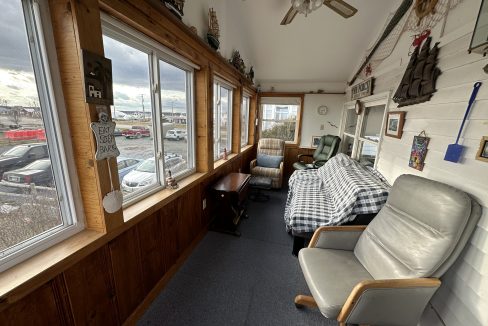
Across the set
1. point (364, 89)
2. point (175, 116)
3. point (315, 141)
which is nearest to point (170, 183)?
point (175, 116)

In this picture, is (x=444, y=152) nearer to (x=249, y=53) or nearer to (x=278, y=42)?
(x=278, y=42)

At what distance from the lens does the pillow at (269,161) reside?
4094 mm

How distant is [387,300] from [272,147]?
3.42 m

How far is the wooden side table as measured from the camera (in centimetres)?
228

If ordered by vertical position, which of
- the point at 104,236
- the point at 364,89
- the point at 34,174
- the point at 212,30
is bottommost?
the point at 104,236

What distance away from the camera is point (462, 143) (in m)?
1.17

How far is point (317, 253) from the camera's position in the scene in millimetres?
1488

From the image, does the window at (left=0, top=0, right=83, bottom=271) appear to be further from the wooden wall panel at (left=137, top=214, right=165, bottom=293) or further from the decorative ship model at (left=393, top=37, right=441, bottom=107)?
the decorative ship model at (left=393, top=37, right=441, bottom=107)

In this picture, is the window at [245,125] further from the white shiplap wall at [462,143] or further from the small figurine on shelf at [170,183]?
the white shiplap wall at [462,143]

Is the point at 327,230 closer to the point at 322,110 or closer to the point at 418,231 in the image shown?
the point at 418,231

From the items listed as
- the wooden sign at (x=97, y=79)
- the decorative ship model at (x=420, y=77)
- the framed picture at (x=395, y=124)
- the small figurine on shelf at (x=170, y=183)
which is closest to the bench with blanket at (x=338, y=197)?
the framed picture at (x=395, y=124)

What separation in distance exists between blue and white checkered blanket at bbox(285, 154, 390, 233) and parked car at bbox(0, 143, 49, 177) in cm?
188

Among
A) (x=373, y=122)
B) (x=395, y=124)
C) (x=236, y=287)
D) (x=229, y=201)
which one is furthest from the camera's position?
(x=373, y=122)

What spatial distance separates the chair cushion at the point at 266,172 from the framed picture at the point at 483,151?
285 cm
